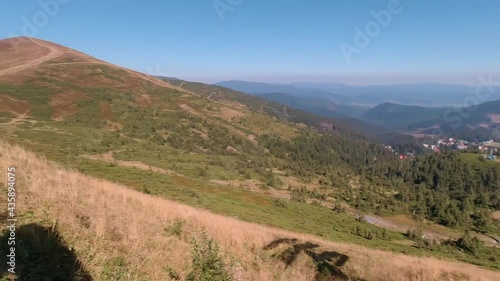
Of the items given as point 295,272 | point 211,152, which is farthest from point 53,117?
point 295,272

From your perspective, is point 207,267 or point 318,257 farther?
point 318,257

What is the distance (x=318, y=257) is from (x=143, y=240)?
691 cm

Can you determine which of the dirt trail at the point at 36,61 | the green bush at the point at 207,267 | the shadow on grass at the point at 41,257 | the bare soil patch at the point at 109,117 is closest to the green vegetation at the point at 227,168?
the green bush at the point at 207,267

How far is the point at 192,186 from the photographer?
1385 inches

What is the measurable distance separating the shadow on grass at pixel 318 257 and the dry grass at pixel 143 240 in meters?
0.22

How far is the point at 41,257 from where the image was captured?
19.9 ft

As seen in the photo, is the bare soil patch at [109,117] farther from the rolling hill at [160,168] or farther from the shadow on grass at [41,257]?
the shadow on grass at [41,257]

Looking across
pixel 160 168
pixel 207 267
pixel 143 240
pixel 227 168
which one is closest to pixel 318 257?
pixel 207 267

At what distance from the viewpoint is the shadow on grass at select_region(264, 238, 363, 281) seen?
11.2m

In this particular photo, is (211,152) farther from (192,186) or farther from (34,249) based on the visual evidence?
(34,249)

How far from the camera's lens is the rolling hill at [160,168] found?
888 cm

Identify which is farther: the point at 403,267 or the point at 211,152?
the point at 211,152

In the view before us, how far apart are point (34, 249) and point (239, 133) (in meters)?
99.7

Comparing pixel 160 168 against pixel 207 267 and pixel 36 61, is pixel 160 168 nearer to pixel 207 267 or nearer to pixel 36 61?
pixel 207 267
